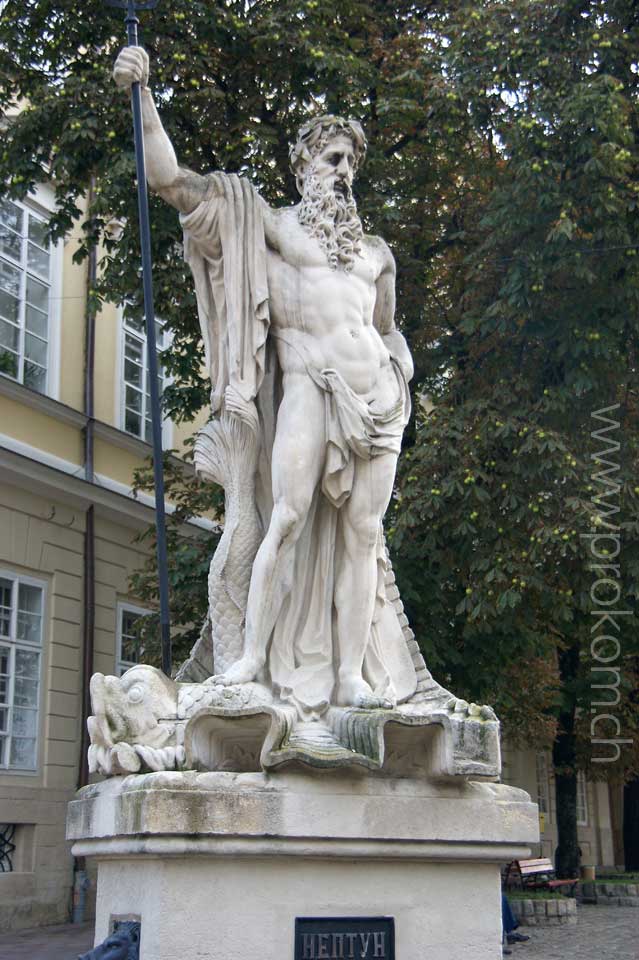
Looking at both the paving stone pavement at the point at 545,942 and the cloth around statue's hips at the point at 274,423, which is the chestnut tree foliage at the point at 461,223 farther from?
the cloth around statue's hips at the point at 274,423

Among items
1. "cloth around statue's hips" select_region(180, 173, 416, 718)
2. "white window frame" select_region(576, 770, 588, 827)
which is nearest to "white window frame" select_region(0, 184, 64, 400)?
"cloth around statue's hips" select_region(180, 173, 416, 718)

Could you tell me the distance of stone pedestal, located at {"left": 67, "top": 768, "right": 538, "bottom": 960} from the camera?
475 centimetres

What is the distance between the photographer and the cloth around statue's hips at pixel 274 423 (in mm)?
5656

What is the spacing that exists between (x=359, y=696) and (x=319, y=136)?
2.55 meters

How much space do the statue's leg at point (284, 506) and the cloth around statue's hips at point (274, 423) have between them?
0.21 feet

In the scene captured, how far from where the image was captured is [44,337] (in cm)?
1747

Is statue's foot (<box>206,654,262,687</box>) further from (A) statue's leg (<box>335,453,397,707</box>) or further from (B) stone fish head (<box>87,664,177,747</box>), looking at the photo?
(A) statue's leg (<box>335,453,397,707</box>)

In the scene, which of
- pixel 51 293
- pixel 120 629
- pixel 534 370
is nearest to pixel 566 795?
pixel 120 629

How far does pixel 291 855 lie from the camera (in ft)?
16.1

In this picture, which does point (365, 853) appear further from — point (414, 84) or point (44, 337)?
point (44, 337)

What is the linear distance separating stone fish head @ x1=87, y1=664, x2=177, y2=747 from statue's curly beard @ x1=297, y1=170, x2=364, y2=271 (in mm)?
2046

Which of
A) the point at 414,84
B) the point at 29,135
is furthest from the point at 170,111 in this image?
the point at 414,84

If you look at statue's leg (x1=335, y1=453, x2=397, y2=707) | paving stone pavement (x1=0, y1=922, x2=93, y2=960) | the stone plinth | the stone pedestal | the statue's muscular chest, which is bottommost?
paving stone pavement (x1=0, y1=922, x2=93, y2=960)

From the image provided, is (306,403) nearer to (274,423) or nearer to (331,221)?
(274,423)
